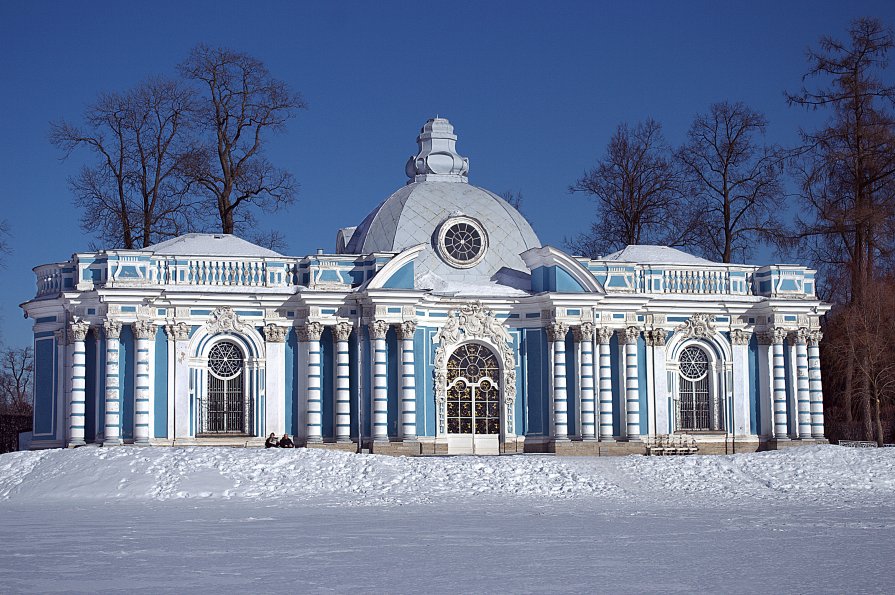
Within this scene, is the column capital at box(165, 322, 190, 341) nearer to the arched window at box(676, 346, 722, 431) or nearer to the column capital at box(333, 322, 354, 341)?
the column capital at box(333, 322, 354, 341)

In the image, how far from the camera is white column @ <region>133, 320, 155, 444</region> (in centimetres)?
2998

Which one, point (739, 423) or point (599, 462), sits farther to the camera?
point (739, 423)

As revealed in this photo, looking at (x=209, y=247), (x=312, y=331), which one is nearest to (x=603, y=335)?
(x=312, y=331)

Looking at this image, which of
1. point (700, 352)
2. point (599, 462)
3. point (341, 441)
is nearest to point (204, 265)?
point (341, 441)

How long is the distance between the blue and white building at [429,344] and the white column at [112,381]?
0.04 m

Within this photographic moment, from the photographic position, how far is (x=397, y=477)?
25.3 meters

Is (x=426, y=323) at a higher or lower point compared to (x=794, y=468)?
higher

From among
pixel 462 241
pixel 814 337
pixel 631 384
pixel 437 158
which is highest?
pixel 437 158

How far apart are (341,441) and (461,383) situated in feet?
11.3

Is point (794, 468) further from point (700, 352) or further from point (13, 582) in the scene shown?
point (13, 582)

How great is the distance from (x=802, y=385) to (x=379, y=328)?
36.7 feet

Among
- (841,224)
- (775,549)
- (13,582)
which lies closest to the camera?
(13,582)

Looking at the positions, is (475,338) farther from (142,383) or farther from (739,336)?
(142,383)

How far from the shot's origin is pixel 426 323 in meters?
32.0
